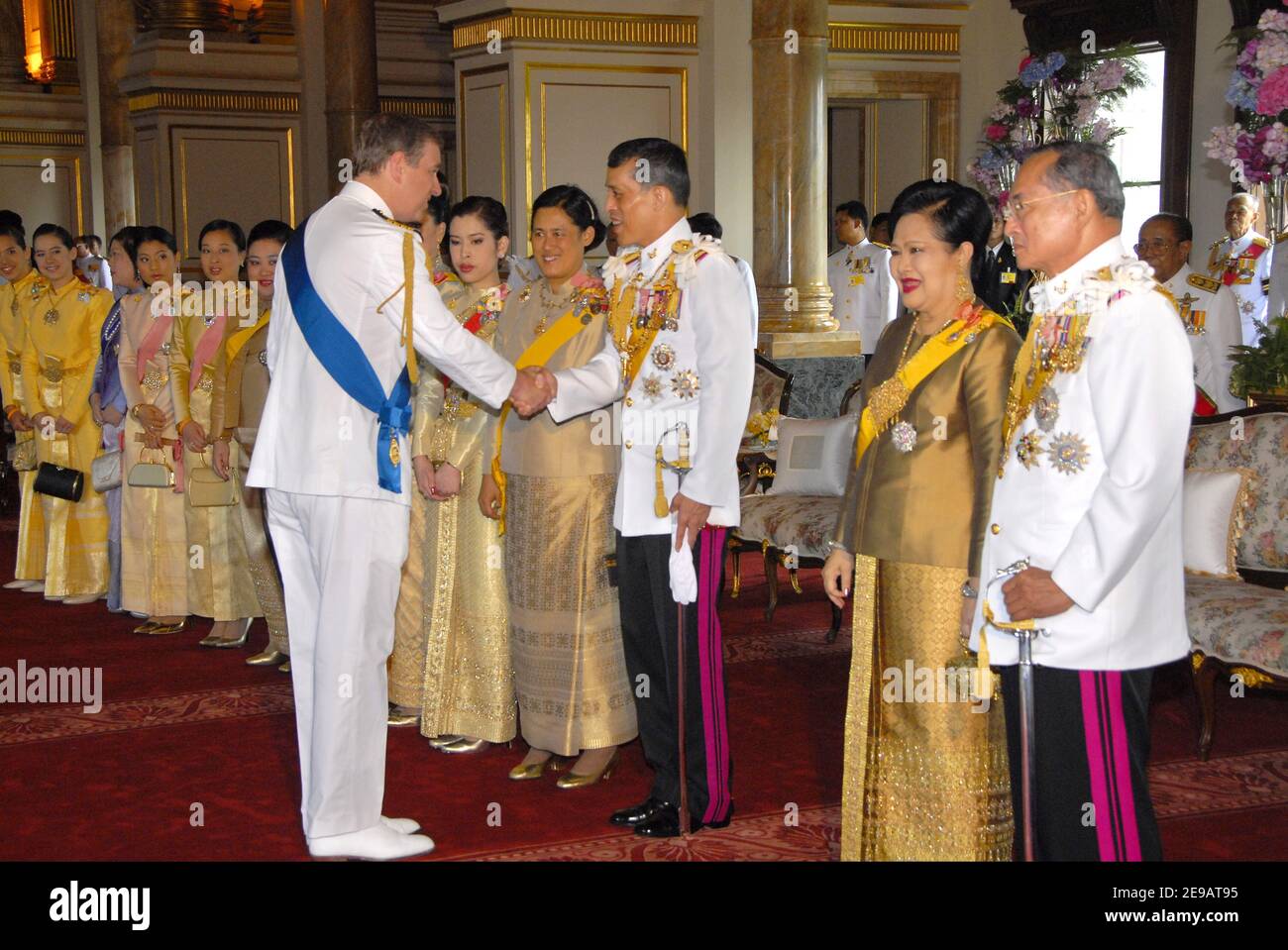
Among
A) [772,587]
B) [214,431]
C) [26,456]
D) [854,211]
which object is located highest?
[854,211]

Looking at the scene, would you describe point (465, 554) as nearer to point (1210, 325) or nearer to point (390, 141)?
point (390, 141)

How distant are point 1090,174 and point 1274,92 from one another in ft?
10.9

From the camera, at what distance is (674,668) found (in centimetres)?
377

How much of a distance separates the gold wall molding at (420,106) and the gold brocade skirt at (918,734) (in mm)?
10701

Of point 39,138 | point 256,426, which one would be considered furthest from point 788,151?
point 39,138

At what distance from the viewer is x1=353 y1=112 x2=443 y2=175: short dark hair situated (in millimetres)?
3607

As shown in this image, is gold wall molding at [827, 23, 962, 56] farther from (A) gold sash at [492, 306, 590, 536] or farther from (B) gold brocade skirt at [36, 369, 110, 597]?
(A) gold sash at [492, 306, 590, 536]

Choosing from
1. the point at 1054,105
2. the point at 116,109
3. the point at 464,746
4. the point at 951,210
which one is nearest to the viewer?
the point at 951,210

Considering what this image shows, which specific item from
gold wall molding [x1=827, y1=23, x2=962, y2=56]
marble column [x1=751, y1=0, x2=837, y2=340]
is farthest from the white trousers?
gold wall molding [x1=827, y1=23, x2=962, y2=56]

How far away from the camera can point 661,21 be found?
9.70 meters

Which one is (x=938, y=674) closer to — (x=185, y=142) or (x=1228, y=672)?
(x=1228, y=672)

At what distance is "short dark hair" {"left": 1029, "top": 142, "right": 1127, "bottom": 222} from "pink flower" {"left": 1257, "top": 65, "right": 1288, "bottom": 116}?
3237 millimetres

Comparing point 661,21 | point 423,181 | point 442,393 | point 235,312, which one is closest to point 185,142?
point 661,21

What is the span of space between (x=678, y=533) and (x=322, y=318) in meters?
1.00
